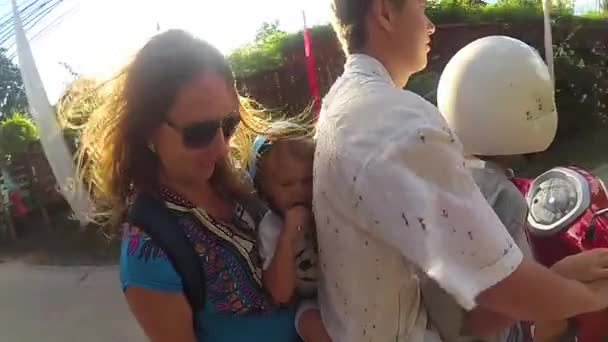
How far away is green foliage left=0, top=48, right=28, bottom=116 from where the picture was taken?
978cm

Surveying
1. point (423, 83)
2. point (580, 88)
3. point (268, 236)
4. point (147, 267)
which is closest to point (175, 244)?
point (147, 267)

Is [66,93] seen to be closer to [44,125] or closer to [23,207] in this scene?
[44,125]

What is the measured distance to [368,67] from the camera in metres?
1.27

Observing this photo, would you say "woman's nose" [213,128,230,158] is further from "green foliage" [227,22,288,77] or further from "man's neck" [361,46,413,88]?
"green foliage" [227,22,288,77]

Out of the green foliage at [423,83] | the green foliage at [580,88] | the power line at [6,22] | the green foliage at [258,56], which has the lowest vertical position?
the green foliage at [580,88]

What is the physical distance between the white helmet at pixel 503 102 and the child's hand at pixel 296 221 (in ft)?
1.34

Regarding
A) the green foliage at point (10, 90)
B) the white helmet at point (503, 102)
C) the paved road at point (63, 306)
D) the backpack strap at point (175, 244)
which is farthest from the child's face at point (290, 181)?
the green foliage at point (10, 90)

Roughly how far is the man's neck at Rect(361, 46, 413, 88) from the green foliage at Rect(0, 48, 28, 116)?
8.98 m

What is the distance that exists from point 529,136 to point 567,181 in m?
0.36

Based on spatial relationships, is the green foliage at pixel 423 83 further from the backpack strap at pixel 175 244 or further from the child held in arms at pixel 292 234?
the backpack strap at pixel 175 244

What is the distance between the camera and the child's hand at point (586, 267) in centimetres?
122

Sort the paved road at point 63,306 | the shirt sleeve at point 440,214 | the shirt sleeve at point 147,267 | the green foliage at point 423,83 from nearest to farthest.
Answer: the shirt sleeve at point 440,214 → the shirt sleeve at point 147,267 → the paved road at point 63,306 → the green foliage at point 423,83

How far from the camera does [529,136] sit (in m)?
1.57

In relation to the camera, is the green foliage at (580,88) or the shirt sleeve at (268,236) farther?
the green foliage at (580,88)
